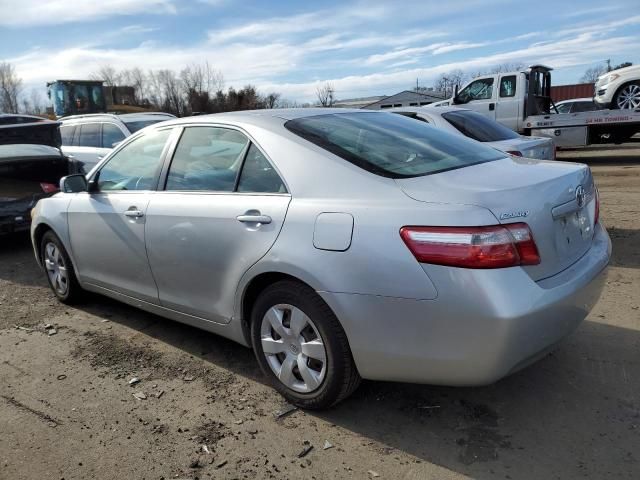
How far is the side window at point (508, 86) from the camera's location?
13.9 metres

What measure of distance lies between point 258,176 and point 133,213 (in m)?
1.14

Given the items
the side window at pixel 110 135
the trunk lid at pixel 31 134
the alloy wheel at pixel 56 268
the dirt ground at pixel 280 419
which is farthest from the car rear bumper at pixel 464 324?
the side window at pixel 110 135

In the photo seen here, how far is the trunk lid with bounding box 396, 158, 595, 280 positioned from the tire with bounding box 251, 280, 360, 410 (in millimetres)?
768

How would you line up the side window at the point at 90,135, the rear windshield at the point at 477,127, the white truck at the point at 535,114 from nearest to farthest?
the rear windshield at the point at 477,127, the side window at the point at 90,135, the white truck at the point at 535,114

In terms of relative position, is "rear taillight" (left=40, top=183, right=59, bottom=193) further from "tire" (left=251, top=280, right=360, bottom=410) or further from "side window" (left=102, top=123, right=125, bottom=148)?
"tire" (left=251, top=280, right=360, bottom=410)

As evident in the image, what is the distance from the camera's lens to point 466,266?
2.33m

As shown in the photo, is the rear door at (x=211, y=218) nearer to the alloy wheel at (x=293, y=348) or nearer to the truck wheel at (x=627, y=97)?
the alloy wheel at (x=293, y=348)

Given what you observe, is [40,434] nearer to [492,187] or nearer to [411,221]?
[411,221]

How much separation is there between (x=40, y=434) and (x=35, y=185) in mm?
5248

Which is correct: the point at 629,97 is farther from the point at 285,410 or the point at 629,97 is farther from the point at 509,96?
the point at 285,410

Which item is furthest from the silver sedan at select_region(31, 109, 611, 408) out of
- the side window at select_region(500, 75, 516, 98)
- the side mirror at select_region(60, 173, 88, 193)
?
the side window at select_region(500, 75, 516, 98)

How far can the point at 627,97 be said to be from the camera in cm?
1358

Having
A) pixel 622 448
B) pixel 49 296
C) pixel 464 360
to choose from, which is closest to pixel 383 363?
pixel 464 360

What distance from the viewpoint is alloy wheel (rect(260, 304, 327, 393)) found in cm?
286
